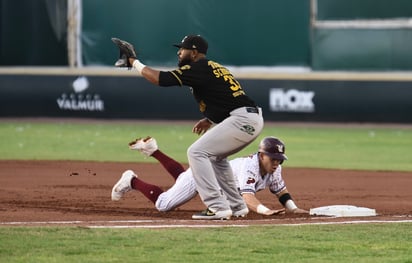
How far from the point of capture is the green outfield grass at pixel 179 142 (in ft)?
59.0

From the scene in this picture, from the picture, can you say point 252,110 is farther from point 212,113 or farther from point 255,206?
point 255,206

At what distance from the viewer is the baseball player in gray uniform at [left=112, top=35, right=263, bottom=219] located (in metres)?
9.88

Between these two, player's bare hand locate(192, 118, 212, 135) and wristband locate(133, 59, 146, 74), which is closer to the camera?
wristband locate(133, 59, 146, 74)

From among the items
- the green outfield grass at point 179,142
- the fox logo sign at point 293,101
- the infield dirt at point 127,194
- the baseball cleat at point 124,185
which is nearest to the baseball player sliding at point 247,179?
the baseball cleat at point 124,185

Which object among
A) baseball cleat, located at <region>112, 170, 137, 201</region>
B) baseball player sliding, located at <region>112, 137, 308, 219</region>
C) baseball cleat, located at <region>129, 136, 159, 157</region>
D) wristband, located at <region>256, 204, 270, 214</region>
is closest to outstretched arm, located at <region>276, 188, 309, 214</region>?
baseball player sliding, located at <region>112, 137, 308, 219</region>

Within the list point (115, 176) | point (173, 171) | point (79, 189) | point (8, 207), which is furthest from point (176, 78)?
point (115, 176)

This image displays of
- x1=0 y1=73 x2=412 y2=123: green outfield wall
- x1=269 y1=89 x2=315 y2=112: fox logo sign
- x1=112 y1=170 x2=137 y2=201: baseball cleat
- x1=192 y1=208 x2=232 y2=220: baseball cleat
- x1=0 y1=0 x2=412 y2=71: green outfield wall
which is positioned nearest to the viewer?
x1=192 y1=208 x2=232 y2=220: baseball cleat

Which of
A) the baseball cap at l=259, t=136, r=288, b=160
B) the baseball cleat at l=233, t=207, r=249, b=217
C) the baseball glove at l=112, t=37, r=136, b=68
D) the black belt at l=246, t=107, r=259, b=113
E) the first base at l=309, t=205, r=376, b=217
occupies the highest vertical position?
the baseball glove at l=112, t=37, r=136, b=68

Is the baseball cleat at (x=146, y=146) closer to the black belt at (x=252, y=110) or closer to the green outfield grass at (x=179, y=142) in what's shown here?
the black belt at (x=252, y=110)

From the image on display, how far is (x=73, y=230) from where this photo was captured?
29.4ft

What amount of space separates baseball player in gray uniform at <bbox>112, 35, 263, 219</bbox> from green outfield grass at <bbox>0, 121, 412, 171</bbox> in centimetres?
701

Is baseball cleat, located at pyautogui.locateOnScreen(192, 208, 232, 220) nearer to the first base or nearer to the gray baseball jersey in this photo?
the gray baseball jersey

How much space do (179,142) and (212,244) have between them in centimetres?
1239

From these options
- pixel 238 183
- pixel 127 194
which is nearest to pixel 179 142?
pixel 127 194
